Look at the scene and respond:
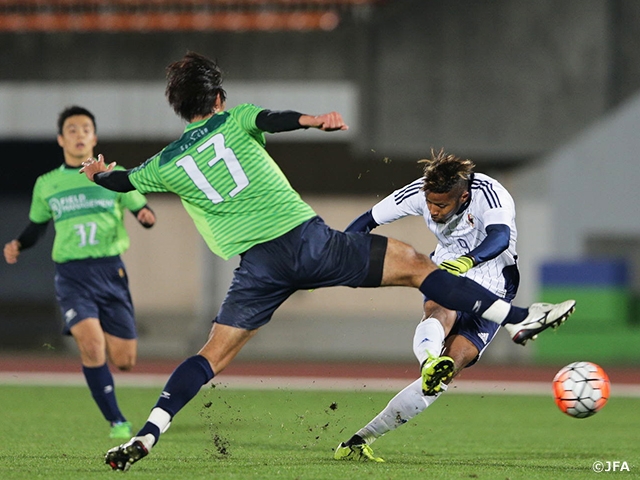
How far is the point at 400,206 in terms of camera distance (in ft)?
23.4

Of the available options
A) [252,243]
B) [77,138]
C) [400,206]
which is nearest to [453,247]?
[400,206]

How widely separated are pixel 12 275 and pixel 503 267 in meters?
15.2

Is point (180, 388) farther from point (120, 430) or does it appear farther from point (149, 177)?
point (120, 430)

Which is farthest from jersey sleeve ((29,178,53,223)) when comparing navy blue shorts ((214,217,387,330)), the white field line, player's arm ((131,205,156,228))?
the white field line

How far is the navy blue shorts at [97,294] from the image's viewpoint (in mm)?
8594

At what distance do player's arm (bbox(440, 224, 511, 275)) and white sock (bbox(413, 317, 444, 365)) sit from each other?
430mm

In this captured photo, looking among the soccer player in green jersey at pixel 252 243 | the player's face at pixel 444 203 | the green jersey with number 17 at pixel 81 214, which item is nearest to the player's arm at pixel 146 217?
the green jersey with number 17 at pixel 81 214

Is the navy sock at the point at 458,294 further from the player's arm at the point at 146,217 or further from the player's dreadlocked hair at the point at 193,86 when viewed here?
the player's arm at the point at 146,217

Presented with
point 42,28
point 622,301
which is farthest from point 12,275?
point 622,301

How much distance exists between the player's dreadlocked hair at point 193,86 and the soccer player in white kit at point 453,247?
145 centimetres

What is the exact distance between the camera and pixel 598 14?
58.0 ft

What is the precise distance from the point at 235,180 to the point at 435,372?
148 centimetres

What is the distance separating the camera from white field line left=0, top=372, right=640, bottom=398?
14234 mm

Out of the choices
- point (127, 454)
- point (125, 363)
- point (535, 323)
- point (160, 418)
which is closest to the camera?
point (127, 454)
